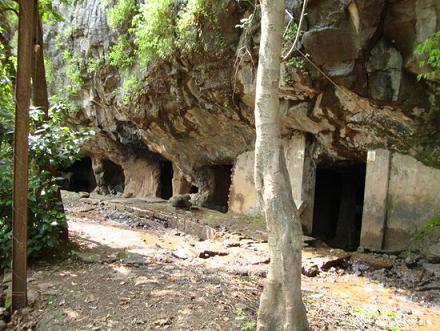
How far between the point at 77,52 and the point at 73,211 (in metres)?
6.57

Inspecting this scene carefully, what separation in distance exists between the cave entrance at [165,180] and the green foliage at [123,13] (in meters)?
6.84

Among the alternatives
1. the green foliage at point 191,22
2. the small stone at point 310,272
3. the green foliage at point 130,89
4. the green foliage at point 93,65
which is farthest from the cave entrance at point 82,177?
the small stone at point 310,272

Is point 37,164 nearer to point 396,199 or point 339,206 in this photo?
point 396,199

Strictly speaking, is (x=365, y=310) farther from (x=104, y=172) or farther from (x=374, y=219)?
(x=104, y=172)

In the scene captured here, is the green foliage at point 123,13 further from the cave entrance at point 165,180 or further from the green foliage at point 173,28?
the cave entrance at point 165,180

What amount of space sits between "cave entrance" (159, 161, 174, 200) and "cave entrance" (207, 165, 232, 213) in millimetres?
3588

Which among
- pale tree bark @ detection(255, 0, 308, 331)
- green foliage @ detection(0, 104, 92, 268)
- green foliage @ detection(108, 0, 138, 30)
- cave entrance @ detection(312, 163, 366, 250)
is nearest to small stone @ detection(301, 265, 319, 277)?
pale tree bark @ detection(255, 0, 308, 331)

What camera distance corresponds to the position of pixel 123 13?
11945 millimetres

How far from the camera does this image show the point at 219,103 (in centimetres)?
1033

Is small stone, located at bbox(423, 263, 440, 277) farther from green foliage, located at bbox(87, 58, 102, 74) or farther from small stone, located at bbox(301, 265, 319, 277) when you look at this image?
green foliage, located at bbox(87, 58, 102, 74)

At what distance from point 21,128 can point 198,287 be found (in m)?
2.69

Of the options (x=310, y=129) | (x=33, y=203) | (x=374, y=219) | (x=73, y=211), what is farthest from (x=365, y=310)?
(x=73, y=211)

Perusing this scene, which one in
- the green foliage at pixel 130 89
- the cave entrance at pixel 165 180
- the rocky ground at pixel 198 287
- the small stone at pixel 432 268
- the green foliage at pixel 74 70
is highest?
the green foliage at pixel 74 70

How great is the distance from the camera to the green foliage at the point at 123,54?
39.6 feet
